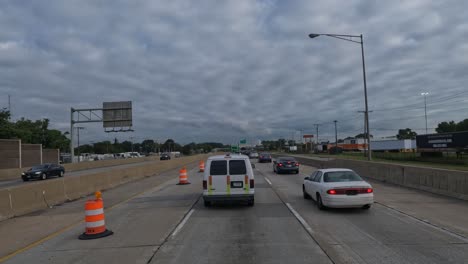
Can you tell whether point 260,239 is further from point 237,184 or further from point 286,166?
point 286,166

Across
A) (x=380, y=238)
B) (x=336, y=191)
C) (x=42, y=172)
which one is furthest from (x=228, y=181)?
(x=42, y=172)

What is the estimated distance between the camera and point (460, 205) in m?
12.2

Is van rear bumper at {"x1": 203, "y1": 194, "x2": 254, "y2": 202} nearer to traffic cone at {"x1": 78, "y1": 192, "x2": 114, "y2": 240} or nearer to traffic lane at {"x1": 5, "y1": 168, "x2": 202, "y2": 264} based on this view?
traffic lane at {"x1": 5, "y1": 168, "x2": 202, "y2": 264}

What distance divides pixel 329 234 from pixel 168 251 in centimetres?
351

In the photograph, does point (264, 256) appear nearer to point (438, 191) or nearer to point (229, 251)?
point (229, 251)

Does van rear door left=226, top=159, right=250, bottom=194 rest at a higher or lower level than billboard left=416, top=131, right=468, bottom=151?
lower

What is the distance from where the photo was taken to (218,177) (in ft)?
42.6

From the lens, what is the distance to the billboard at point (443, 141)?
130ft

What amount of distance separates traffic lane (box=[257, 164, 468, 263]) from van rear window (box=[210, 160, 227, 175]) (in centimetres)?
300

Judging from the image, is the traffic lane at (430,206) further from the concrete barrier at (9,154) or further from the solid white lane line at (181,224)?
the concrete barrier at (9,154)

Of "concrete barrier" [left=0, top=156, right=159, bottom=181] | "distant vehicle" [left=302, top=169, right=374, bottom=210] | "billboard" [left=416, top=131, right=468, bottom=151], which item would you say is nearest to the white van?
"distant vehicle" [left=302, top=169, right=374, bottom=210]

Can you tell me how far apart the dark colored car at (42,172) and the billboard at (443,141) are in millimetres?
39327

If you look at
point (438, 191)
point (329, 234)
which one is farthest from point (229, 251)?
point (438, 191)

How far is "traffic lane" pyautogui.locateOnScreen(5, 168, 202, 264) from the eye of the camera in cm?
692
